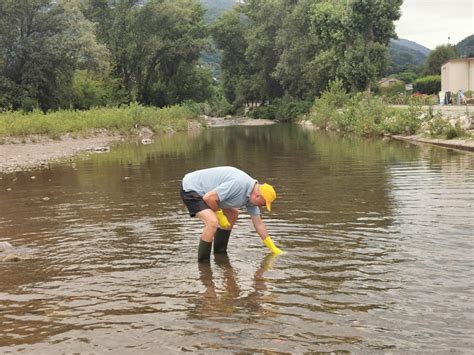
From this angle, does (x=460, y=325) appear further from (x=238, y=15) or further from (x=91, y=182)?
(x=238, y=15)

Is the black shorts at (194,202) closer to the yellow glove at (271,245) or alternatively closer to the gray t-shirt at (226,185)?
the gray t-shirt at (226,185)

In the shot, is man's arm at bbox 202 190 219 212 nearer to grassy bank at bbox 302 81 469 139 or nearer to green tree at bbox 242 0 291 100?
grassy bank at bbox 302 81 469 139

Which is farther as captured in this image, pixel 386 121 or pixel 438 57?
pixel 438 57

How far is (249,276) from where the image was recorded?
6.66m

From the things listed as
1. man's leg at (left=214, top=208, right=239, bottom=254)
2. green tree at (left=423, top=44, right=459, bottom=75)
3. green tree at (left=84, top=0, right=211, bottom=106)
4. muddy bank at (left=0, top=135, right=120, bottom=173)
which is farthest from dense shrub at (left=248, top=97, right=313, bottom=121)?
man's leg at (left=214, top=208, right=239, bottom=254)

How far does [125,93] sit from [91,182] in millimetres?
51832

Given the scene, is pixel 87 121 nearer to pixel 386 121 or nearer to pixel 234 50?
pixel 386 121

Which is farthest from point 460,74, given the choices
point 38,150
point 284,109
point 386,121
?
point 38,150

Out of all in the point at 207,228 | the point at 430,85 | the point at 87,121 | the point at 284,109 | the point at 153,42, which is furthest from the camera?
the point at 284,109

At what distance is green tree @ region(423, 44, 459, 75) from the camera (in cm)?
8869

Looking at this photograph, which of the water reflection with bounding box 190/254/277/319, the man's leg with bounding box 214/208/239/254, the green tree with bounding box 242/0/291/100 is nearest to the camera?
the water reflection with bounding box 190/254/277/319

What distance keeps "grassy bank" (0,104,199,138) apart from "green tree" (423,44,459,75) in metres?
50.7

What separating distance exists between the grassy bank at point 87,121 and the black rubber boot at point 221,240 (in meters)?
25.2

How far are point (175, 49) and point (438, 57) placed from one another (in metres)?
44.1
